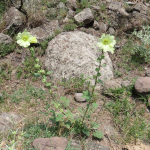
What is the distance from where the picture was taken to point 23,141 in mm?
1914

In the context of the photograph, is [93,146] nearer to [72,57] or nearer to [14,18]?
[72,57]

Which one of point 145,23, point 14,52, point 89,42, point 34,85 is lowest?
point 34,85

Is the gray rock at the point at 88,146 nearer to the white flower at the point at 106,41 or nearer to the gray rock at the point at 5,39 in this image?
the white flower at the point at 106,41

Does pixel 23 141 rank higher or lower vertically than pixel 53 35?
lower

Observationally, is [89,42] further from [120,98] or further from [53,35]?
[120,98]

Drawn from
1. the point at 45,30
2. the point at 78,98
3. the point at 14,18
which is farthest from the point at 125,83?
the point at 14,18

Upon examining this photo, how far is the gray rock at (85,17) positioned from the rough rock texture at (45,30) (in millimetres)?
652

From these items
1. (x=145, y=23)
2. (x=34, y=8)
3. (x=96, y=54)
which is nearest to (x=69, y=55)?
(x=96, y=54)

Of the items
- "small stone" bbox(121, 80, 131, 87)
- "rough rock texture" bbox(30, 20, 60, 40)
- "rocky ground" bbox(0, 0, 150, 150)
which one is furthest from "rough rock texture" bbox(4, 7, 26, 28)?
"small stone" bbox(121, 80, 131, 87)

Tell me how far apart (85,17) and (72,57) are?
1.66 meters

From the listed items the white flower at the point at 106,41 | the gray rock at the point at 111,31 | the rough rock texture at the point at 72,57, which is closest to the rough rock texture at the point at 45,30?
the rough rock texture at the point at 72,57

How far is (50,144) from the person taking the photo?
1.88 meters

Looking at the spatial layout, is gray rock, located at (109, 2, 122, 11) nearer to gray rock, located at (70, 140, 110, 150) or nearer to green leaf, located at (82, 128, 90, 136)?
green leaf, located at (82, 128, 90, 136)

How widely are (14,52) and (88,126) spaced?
272 cm
